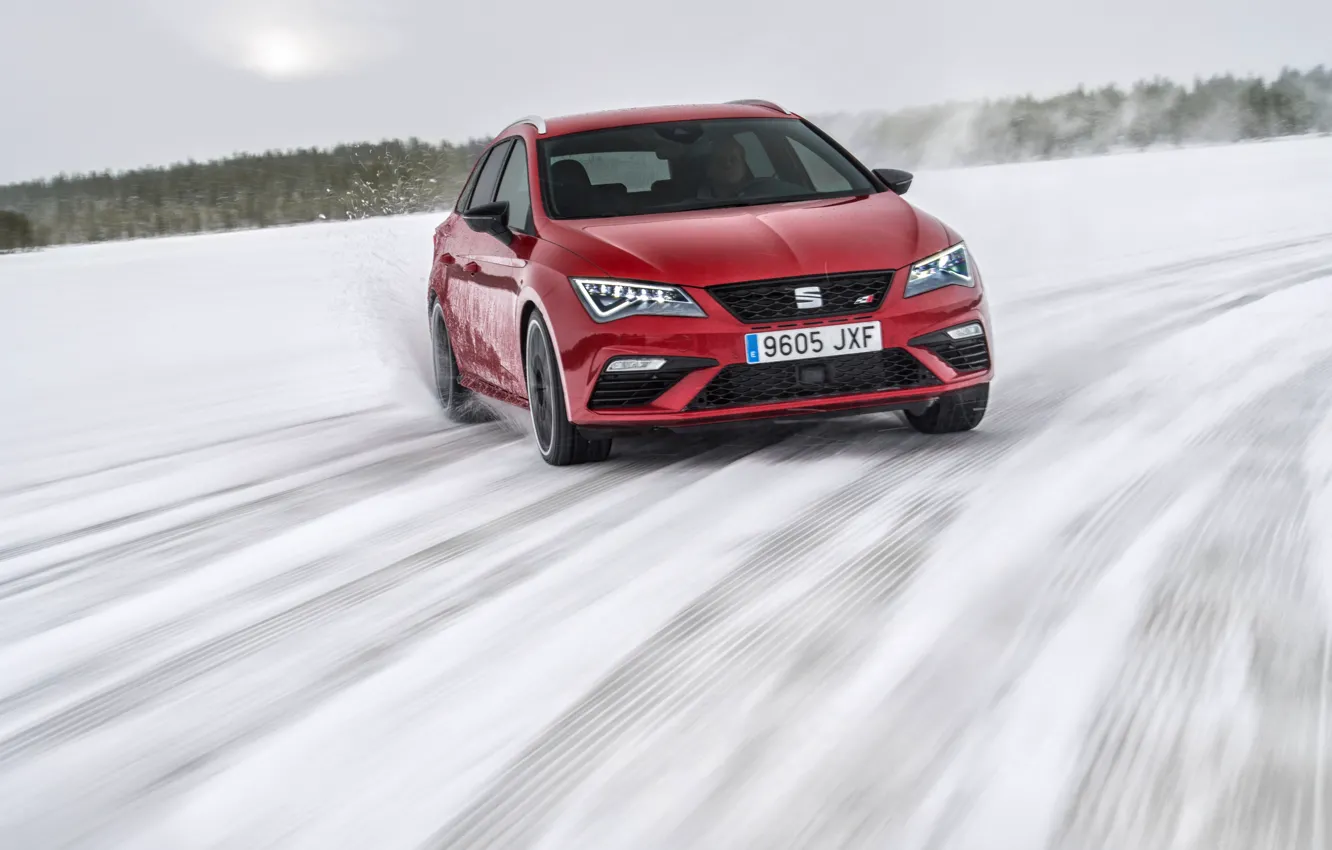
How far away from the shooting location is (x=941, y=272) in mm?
6582

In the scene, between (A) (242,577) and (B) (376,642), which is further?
(A) (242,577)

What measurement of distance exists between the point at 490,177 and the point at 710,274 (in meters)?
2.89

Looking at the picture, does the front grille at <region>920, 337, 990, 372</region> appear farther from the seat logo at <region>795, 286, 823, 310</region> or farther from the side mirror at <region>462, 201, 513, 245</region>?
the side mirror at <region>462, 201, 513, 245</region>

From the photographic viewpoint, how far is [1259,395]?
7.20 metres

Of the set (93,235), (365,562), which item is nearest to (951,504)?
(365,562)

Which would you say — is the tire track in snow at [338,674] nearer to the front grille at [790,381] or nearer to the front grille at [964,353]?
the front grille at [790,381]

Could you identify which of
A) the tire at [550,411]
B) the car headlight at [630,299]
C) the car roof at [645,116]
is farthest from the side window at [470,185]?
the car headlight at [630,299]

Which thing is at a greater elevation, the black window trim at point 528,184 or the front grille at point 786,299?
the black window trim at point 528,184

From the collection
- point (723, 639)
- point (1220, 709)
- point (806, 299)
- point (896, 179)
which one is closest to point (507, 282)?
point (806, 299)

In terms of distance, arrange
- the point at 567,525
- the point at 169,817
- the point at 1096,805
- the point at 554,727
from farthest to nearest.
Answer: the point at 567,525 → the point at 554,727 → the point at 169,817 → the point at 1096,805

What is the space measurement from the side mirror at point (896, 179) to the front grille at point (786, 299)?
134cm

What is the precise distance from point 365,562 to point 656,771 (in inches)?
93.4

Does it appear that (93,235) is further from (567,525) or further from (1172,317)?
(567,525)

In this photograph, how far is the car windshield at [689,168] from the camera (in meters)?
7.27
